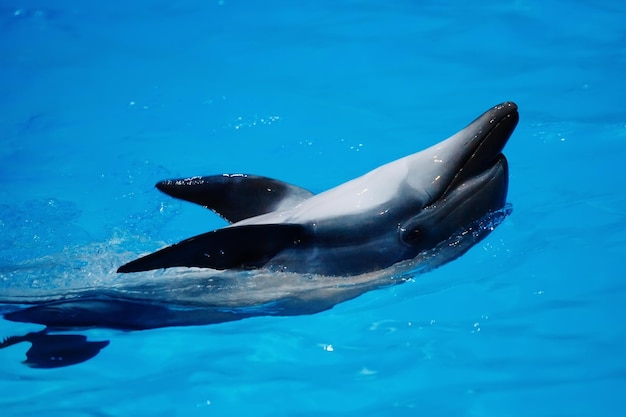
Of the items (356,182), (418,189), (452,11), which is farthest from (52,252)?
(452,11)

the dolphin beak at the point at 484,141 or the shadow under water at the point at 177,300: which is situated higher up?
the dolphin beak at the point at 484,141

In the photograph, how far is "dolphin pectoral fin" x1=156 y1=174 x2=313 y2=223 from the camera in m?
6.09

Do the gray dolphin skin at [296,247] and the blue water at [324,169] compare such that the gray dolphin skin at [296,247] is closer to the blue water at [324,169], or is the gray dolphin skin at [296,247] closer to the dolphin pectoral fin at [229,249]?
the dolphin pectoral fin at [229,249]

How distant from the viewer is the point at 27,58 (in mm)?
10922

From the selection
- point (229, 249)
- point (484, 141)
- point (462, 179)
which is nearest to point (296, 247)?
point (229, 249)

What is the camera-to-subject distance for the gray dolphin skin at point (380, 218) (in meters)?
5.16

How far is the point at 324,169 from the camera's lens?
8.65 metres

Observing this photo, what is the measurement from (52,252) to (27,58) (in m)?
4.49

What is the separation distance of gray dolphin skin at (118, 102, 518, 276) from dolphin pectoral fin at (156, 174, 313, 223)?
1.10 feet

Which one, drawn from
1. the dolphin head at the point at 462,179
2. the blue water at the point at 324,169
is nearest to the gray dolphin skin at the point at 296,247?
the dolphin head at the point at 462,179

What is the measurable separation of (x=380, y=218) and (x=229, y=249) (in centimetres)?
94

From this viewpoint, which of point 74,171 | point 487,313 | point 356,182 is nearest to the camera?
point 356,182

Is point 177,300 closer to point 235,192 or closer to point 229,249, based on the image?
point 229,249

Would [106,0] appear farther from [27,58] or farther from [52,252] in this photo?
[52,252]
